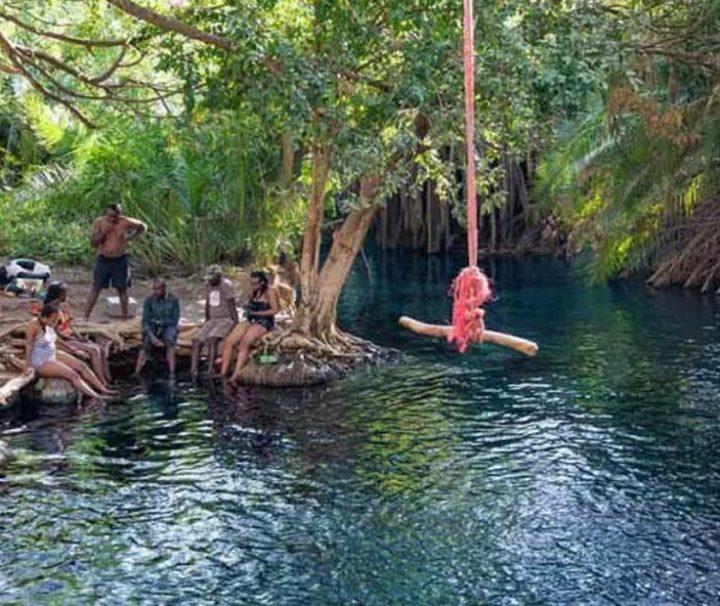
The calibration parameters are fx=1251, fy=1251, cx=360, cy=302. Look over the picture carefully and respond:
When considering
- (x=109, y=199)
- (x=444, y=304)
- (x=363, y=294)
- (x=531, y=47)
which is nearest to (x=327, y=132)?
(x=531, y=47)

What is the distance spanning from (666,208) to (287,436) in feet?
32.3

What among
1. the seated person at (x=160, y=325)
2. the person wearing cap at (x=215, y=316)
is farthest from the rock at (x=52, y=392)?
the person wearing cap at (x=215, y=316)

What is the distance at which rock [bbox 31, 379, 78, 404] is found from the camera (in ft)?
50.5

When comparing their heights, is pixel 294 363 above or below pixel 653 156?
below

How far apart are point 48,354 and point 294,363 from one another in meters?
3.33

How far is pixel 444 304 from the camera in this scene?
25844 millimetres

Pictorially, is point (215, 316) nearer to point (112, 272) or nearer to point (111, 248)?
point (112, 272)

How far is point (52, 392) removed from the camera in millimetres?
15391

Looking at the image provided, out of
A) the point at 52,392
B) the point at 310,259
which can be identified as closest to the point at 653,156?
the point at 310,259

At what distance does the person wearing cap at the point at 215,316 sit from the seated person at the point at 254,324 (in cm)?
20

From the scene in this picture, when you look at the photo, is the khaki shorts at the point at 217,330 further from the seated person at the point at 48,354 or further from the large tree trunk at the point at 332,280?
the seated person at the point at 48,354

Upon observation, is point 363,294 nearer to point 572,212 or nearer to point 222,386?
point 572,212

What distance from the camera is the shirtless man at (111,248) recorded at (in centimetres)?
1794

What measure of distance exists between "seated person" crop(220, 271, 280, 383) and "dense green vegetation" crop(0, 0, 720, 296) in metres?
0.83
